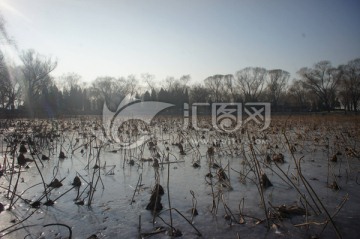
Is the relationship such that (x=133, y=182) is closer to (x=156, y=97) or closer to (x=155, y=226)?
(x=155, y=226)

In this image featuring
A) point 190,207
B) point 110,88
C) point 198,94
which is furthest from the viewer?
point 110,88

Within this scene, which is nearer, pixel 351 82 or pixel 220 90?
pixel 351 82

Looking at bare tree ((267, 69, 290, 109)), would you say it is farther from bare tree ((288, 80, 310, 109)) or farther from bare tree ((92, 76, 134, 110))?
bare tree ((92, 76, 134, 110))

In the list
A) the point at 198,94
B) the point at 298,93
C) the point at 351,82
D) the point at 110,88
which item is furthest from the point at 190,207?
the point at 110,88

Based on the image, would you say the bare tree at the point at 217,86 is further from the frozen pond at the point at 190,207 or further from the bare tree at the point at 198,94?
the frozen pond at the point at 190,207

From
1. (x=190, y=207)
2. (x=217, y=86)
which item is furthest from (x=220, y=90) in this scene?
(x=190, y=207)

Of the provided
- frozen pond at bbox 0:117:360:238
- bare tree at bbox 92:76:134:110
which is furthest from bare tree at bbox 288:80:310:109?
frozen pond at bbox 0:117:360:238

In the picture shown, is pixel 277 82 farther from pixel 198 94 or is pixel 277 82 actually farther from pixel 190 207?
pixel 190 207

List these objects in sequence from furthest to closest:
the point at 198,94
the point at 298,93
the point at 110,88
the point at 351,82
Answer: the point at 110,88, the point at 198,94, the point at 298,93, the point at 351,82

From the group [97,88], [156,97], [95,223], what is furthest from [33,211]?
[97,88]

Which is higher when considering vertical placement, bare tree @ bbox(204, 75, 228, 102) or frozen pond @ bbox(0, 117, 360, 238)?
bare tree @ bbox(204, 75, 228, 102)

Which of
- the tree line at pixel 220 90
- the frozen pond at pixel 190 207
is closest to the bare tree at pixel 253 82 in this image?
the tree line at pixel 220 90

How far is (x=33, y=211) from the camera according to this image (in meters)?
2.48

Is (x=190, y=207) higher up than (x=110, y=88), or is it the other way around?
(x=110, y=88)
